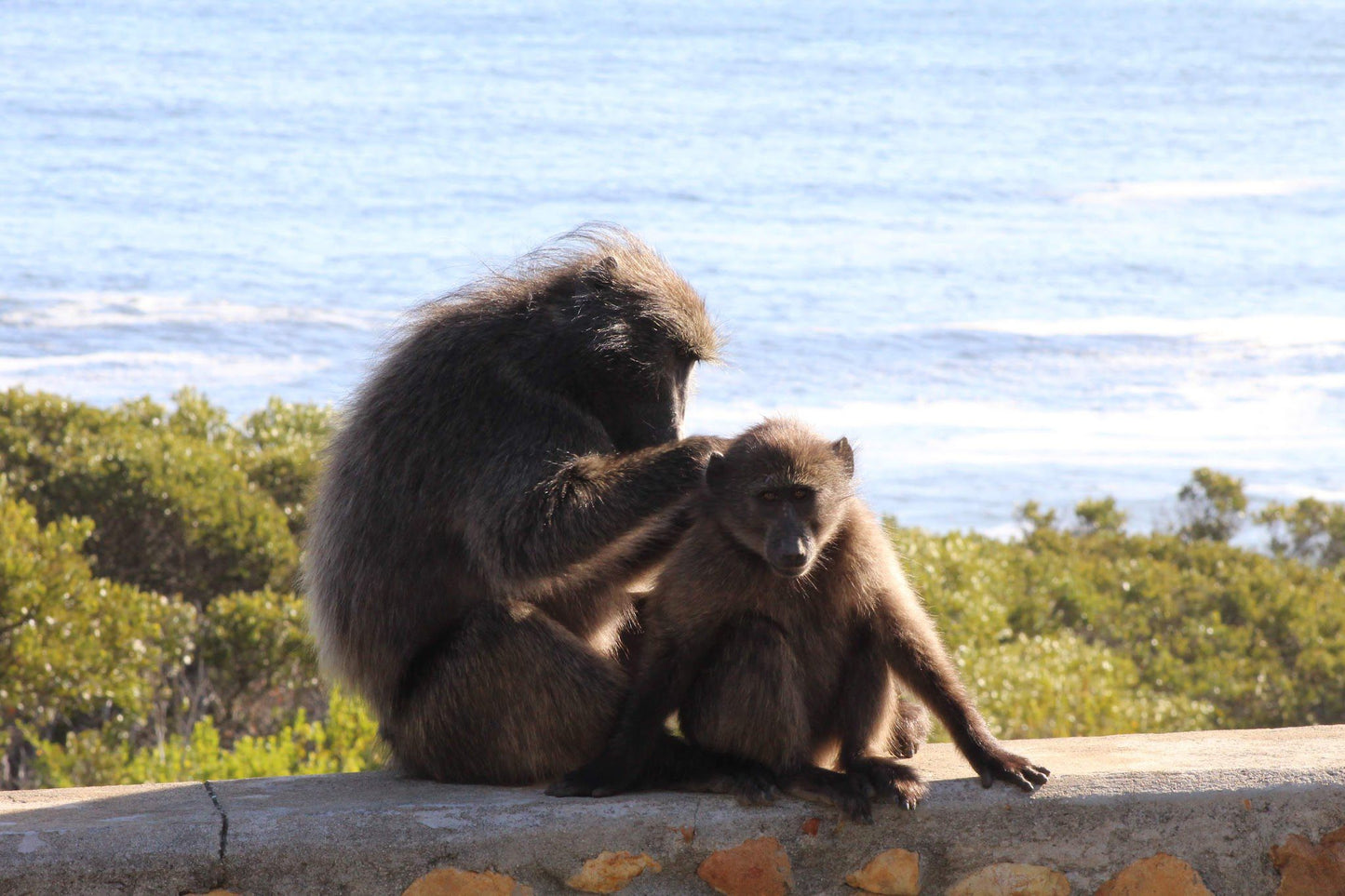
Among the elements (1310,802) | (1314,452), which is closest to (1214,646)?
(1314,452)

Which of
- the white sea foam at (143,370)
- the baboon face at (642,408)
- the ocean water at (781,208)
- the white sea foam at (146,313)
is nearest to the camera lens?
the baboon face at (642,408)

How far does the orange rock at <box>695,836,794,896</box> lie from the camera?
3168 millimetres

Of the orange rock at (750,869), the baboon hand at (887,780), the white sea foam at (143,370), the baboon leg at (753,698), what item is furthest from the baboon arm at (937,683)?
the white sea foam at (143,370)

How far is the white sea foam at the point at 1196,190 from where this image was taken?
24.0 metres

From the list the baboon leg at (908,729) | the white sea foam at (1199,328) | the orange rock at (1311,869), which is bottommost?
the orange rock at (1311,869)

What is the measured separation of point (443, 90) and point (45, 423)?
790 inches

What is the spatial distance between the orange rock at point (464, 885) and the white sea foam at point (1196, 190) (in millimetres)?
22514

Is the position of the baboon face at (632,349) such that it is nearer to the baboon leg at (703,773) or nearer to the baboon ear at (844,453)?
the baboon ear at (844,453)

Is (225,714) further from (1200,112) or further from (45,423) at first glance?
(1200,112)

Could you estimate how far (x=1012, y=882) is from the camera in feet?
10.6

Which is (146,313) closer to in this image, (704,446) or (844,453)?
(704,446)

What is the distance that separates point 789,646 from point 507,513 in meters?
0.70

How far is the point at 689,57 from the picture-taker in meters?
33.2

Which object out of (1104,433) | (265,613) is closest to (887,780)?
(265,613)
